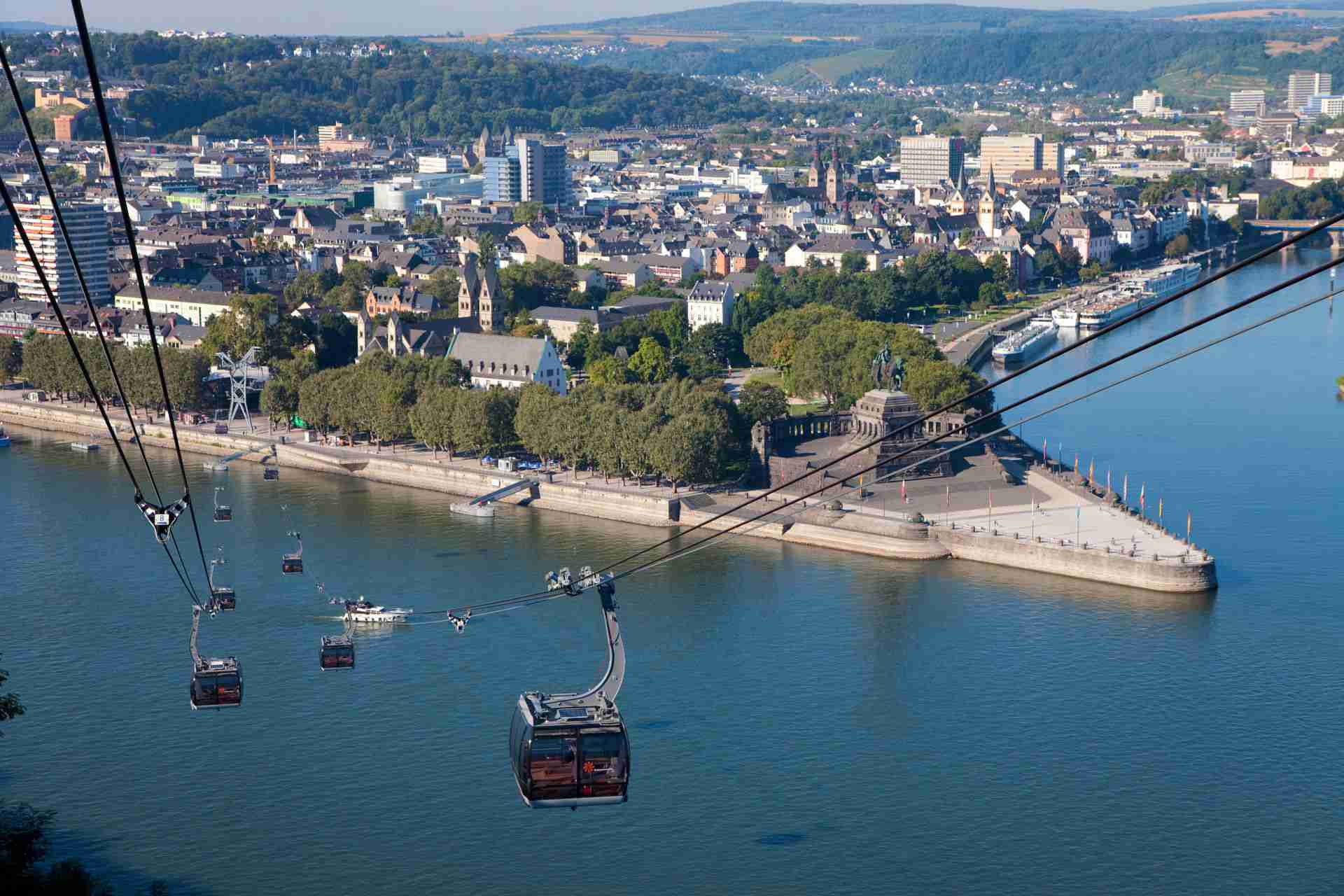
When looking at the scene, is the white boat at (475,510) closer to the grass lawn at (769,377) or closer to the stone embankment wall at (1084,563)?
the stone embankment wall at (1084,563)

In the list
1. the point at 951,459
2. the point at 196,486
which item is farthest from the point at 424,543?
the point at 951,459

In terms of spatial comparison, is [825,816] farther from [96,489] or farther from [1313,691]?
[96,489]

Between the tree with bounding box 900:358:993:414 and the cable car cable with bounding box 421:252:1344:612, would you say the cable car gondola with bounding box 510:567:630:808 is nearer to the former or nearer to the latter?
the cable car cable with bounding box 421:252:1344:612

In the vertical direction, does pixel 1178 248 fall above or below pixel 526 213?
below

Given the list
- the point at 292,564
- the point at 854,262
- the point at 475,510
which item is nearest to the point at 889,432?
the point at 475,510

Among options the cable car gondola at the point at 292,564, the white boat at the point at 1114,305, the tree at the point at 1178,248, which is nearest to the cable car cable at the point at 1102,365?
the cable car gondola at the point at 292,564

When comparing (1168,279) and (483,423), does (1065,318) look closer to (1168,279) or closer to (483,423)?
(1168,279)
